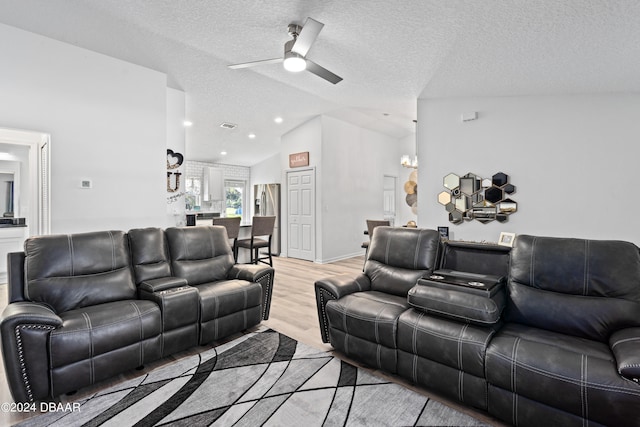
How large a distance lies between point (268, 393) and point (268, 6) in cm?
312

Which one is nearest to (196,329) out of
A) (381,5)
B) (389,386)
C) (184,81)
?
(389,386)

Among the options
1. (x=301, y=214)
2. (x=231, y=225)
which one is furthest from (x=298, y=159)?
(x=231, y=225)

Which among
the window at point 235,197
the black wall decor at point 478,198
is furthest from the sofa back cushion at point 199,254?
the window at point 235,197

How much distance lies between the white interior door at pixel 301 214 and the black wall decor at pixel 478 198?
2.99 m

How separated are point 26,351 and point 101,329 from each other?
37cm

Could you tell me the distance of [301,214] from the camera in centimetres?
691

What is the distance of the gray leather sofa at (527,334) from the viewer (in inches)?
58.8

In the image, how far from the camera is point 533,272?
7.11ft

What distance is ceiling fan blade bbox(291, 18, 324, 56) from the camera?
8.46 ft

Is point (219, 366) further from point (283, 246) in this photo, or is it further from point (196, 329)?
point (283, 246)

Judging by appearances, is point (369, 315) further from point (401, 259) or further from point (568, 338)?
point (568, 338)

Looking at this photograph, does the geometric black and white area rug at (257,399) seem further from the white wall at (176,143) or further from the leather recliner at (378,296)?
the white wall at (176,143)

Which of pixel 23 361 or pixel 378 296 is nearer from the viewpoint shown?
pixel 23 361

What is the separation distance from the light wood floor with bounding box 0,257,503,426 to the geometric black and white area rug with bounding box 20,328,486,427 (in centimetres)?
9
